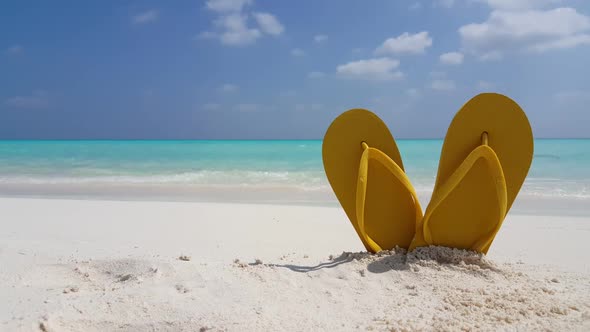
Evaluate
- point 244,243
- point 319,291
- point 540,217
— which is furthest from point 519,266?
point 540,217

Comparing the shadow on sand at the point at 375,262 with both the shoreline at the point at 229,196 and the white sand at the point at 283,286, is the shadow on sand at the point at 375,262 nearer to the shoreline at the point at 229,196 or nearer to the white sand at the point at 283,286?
the white sand at the point at 283,286

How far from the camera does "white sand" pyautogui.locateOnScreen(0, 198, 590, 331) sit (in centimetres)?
230

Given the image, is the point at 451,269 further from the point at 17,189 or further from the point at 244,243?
the point at 17,189

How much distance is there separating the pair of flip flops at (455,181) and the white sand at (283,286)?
0.18 meters

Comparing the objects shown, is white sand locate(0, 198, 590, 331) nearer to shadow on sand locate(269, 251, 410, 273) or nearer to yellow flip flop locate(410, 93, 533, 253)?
shadow on sand locate(269, 251, 410, 273)

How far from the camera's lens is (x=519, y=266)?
349 cm

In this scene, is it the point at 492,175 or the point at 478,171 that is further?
the point at 478,171

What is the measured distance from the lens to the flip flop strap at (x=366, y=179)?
10.2 ft

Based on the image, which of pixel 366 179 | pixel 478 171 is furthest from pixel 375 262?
pixel 478 171

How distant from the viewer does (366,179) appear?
3.19 meters

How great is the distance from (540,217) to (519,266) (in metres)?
2.83

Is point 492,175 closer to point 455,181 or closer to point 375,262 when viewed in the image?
point 455,181

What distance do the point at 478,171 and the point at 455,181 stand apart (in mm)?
289

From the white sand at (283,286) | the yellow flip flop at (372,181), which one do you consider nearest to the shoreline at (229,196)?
the white sand at (283,286)
